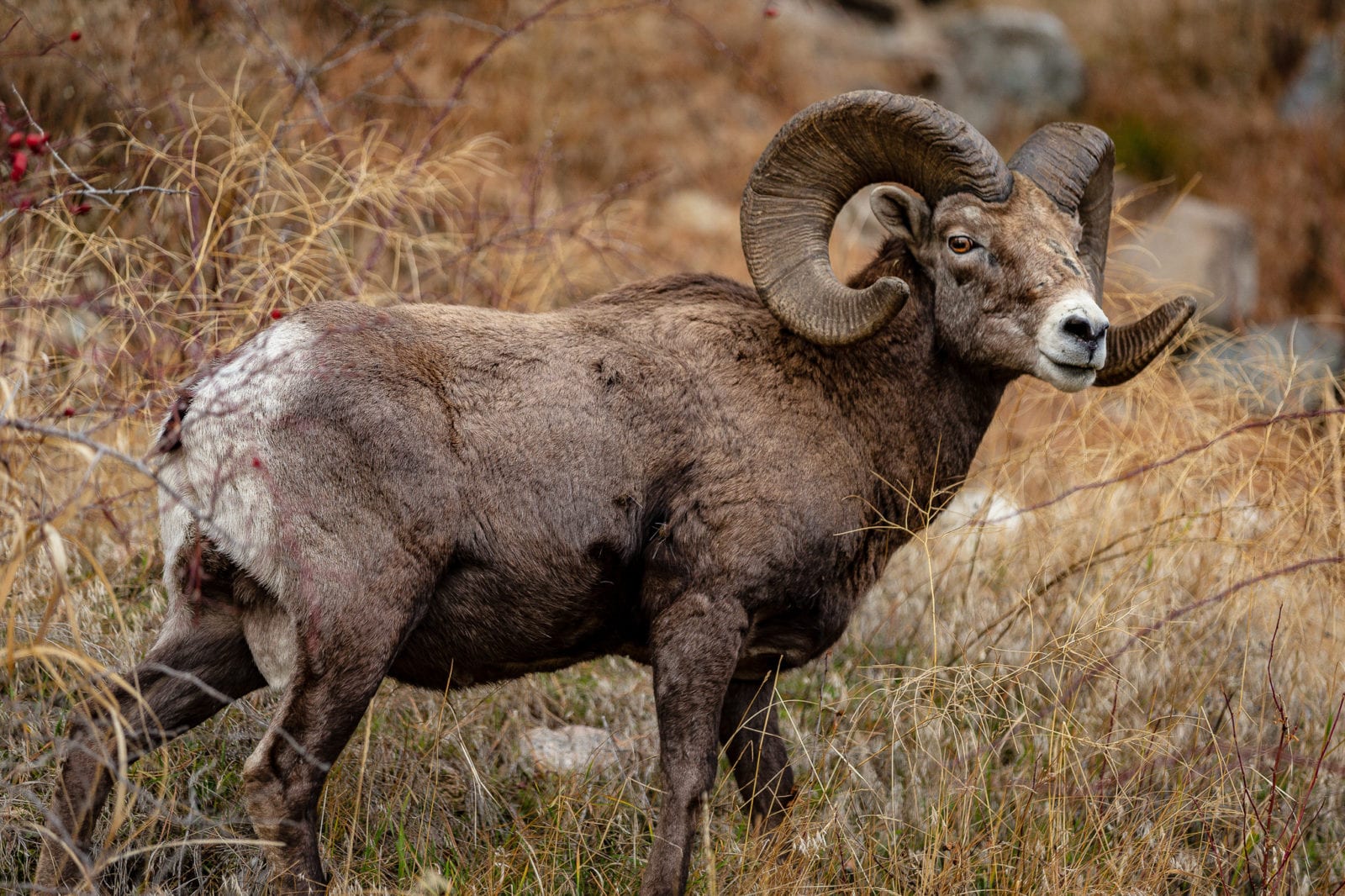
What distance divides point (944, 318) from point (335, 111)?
19.4ft

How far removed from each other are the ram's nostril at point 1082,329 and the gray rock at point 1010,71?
50.8 feet

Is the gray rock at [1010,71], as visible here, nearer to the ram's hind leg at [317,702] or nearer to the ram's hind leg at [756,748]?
the ram's hind leg at [756,748]

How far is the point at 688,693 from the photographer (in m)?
4.05

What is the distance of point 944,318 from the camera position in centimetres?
457

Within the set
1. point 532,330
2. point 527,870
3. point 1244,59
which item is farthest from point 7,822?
point 1244,59

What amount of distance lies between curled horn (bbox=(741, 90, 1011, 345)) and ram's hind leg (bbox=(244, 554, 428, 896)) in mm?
1734

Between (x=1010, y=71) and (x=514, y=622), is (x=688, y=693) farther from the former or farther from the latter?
(x=1010, y=71)

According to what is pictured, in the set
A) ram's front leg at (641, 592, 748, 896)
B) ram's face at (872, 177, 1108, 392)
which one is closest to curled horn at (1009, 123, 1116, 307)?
ram's face at (872, 177, 1108, 392)

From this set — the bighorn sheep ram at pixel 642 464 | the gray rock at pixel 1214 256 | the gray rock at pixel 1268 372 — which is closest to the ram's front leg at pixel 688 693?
the bighorn sheep ram at pixel 642 464

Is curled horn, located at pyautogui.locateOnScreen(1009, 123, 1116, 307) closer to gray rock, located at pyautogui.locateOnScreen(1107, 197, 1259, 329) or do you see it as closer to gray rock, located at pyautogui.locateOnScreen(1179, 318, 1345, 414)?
gray rock, located at pyautogui.locateOnScreen(1179, 318, 1345, 414)

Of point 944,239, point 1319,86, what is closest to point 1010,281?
point 944,239

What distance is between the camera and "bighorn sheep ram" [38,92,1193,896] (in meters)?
3.74

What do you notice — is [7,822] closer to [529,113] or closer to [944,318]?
[944,318]

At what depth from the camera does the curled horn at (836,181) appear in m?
4.40
